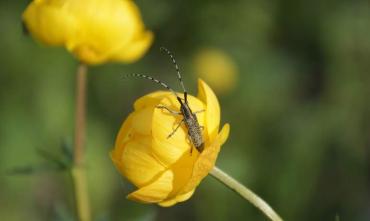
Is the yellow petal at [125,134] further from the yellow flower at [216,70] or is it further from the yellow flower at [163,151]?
the yellow flower at [216,70]

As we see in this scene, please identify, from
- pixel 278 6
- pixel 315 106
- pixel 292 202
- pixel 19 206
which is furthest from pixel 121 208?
pixel 278 6

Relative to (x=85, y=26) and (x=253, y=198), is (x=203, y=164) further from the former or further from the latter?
(x=85, y=26)

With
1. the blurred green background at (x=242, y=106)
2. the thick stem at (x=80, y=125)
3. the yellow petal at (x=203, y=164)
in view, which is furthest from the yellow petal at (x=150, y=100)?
the blurred green background at (x=242, y=106)

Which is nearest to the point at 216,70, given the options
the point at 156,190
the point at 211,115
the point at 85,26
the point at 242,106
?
the point at 242,106

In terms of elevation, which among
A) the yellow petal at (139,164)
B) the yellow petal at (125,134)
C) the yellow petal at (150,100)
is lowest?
the yellow petal at (139,164)

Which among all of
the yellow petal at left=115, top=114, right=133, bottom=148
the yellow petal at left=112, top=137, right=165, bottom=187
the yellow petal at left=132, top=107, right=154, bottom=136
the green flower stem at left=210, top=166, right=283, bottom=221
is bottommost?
the green flower stem at left=210, top=166, right=283, bottom=221

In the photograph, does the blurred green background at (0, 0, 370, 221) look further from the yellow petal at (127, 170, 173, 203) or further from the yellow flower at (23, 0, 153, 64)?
the yellow petal at (127, 170, 173, 203)

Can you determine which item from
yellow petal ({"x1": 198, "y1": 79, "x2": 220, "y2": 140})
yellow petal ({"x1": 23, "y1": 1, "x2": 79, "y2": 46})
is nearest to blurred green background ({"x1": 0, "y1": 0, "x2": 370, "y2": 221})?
yellow petal ({"x1": 23, "y1": 1, "x2": 79, "y2": 46})
